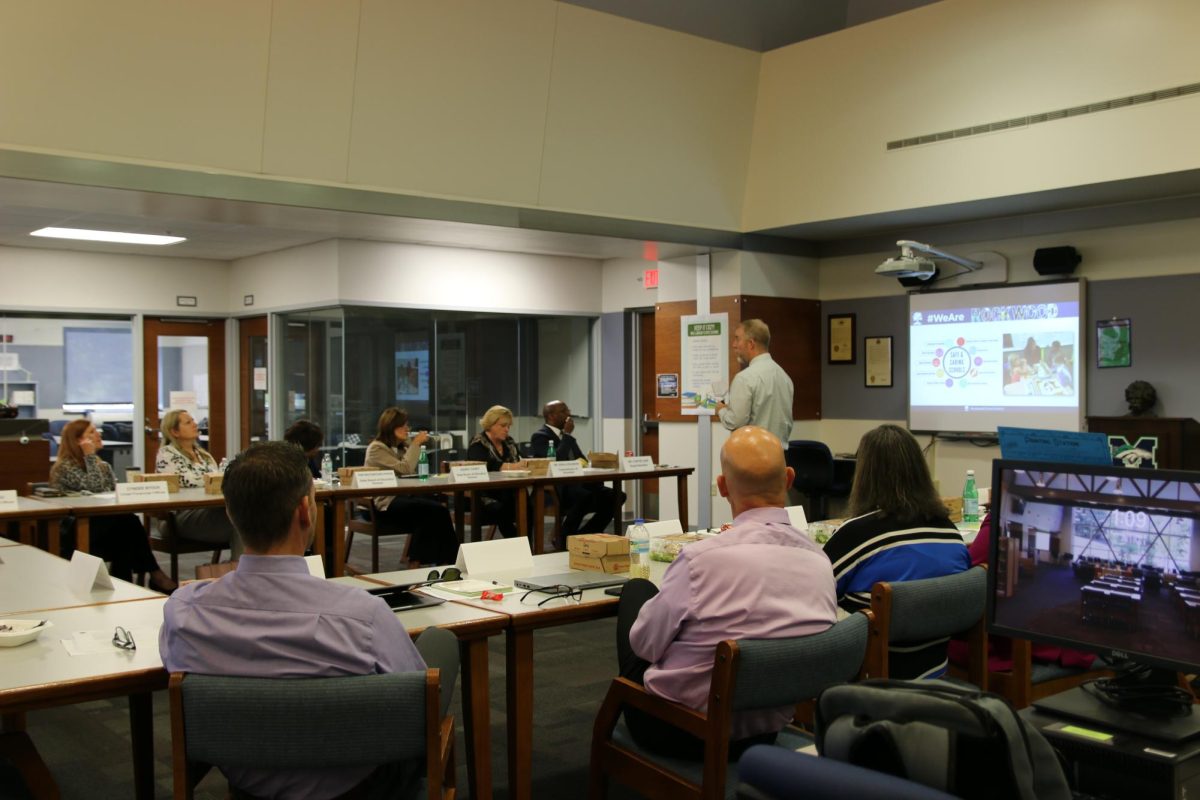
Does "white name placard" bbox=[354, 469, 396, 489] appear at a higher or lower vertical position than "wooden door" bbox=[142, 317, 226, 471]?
lower

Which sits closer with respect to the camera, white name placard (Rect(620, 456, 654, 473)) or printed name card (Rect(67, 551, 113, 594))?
printed name card (Rect(67, 551, 113, 594))

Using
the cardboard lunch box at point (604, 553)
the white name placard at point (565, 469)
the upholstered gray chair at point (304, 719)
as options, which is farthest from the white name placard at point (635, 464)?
the upholstered gray chair at point (304, 719)

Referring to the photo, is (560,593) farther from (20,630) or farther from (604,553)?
(20,630)

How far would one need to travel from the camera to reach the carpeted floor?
3.73m

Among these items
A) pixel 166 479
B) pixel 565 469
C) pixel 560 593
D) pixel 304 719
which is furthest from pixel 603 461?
pixel 304 719

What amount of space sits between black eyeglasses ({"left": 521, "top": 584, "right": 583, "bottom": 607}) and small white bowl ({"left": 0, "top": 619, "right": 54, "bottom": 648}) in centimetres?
128

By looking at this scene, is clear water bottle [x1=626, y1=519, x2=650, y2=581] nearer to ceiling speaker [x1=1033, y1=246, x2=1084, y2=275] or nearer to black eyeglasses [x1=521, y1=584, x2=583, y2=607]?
black eyeglasses [x1=521, y1=584, x2=583, y2=607]

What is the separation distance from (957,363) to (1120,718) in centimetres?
646

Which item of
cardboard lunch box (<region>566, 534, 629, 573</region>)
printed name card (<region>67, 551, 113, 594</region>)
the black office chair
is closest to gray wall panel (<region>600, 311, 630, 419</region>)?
the black office chair

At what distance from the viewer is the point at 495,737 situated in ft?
13.8

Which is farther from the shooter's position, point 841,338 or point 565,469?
point 841,338

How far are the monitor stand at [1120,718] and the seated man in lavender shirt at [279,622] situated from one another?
126 cm

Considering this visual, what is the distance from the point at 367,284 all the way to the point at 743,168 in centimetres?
352

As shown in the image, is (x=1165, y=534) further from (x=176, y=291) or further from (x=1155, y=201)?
(x=176, y=291)
